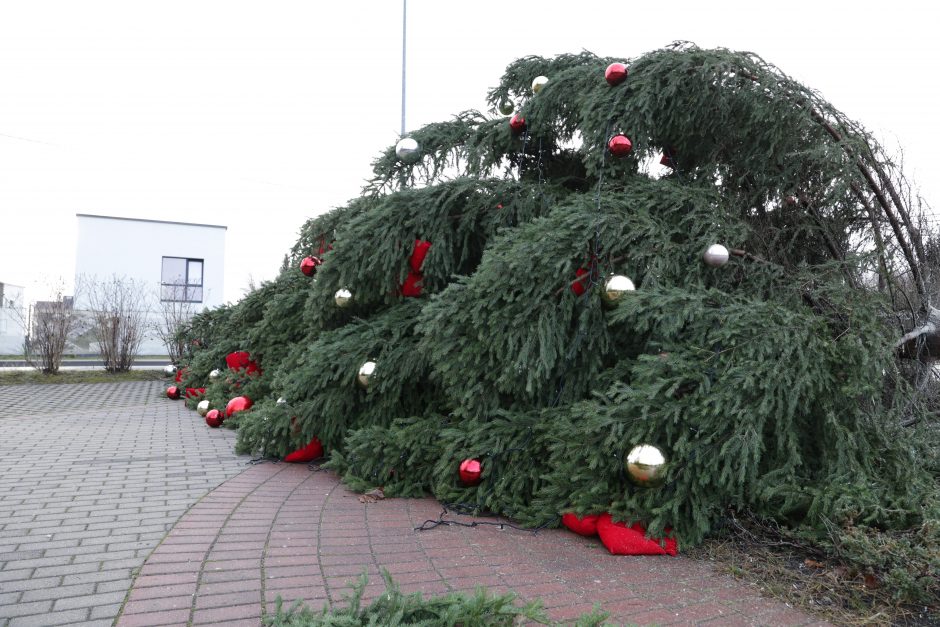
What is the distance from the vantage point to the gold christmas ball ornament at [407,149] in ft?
20.5

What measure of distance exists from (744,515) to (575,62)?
14.1 feet

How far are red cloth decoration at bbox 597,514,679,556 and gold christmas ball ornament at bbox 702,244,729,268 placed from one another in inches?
70.4

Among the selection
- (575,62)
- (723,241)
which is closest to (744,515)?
(723,241)

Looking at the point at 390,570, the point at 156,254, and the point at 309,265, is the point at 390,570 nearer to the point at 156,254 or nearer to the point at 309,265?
the point at 309,265

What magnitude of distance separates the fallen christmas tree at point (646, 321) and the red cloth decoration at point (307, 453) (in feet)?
0.22

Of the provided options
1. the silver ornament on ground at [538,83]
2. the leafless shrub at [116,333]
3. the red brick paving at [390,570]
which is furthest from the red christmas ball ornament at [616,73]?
the leafless shrub at [116,333]

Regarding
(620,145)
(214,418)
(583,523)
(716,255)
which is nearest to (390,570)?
(583,523)

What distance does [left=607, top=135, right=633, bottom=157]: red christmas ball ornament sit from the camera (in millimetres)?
4477

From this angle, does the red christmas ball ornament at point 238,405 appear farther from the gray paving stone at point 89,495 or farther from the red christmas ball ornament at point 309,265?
the red christmas ball ornament at point 309,265

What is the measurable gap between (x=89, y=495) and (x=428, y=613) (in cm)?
314

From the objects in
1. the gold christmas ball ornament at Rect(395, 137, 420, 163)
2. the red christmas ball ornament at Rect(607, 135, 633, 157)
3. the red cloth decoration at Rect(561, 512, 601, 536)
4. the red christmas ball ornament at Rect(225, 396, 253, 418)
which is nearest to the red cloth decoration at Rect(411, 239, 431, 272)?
the gold christmas ball ornament at Rect(395, 137, 420, 163)

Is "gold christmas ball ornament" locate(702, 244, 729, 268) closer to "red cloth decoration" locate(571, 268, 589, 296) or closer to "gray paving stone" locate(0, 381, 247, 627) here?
"red cloth decoration" locate(571, 268, 589, 296)

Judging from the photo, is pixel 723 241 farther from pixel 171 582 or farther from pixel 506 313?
pixel 171 582

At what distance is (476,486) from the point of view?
412 centimetres
